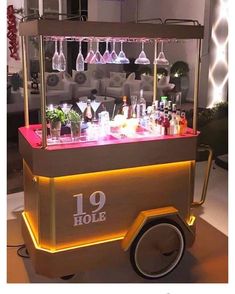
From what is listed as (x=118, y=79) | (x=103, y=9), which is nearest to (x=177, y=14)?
(x=118, y=79)

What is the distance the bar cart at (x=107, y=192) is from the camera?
2.72 m

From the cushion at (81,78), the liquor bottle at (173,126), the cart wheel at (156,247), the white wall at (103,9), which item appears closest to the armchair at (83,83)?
the cushion at (81,78)

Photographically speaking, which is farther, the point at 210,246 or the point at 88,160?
the point at 210,246

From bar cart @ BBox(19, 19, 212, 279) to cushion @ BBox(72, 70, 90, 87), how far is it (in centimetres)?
713

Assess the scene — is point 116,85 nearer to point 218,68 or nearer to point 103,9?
point 103,9

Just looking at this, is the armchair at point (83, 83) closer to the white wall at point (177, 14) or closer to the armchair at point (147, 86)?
the armchair at point (147, 86)

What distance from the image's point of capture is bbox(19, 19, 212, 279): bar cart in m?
2.72

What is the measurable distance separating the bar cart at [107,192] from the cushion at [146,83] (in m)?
6.61

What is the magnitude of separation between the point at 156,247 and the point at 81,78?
773 centimetres

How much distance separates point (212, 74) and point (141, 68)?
229 cm
